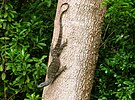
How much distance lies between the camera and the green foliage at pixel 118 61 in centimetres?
401

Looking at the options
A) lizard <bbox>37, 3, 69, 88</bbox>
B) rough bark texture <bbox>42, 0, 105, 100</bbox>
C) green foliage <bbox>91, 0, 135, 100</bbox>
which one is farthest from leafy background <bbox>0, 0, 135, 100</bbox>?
lizard <bbox>37, 3, 69, 88</bbox>

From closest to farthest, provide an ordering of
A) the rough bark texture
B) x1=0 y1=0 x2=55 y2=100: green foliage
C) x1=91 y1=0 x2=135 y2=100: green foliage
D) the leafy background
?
the rough bark texture < x1=91 y1=0 x2=135 y2=100: green foliage < the leafy background < x1=0 y1=0 x2=55 y2=100: green foliage

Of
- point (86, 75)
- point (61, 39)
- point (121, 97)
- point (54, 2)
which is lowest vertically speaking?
point (121, 97)

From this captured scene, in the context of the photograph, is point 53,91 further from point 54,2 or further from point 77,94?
point 54,2

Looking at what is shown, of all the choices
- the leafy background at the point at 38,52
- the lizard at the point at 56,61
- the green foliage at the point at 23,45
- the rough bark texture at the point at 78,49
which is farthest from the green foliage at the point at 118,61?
the green foliage at the point at 23,45

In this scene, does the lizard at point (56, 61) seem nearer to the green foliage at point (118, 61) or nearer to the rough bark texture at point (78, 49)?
the rough bark texture at point (78, 49)

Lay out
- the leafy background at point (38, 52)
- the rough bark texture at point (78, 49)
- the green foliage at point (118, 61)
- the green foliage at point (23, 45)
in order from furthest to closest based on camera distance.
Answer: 1. the green foliage at point (23, 45)
2. the leafy background at point (38, 52)
3. the green foliage at point (118, 61)
4. the rough bark texture at point (78, 49)

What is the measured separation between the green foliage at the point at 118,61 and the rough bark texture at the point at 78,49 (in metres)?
0.19

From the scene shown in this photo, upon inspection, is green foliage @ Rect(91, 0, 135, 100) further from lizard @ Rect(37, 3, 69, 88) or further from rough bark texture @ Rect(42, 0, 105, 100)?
lizard @ Rect(37, 3, 69, 88)

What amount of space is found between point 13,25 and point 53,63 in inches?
58.5

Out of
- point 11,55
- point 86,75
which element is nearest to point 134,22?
point 86,75

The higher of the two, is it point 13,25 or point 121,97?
point 13,25

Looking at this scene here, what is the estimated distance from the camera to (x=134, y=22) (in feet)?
12.8

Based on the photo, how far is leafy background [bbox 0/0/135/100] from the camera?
13.8ft
